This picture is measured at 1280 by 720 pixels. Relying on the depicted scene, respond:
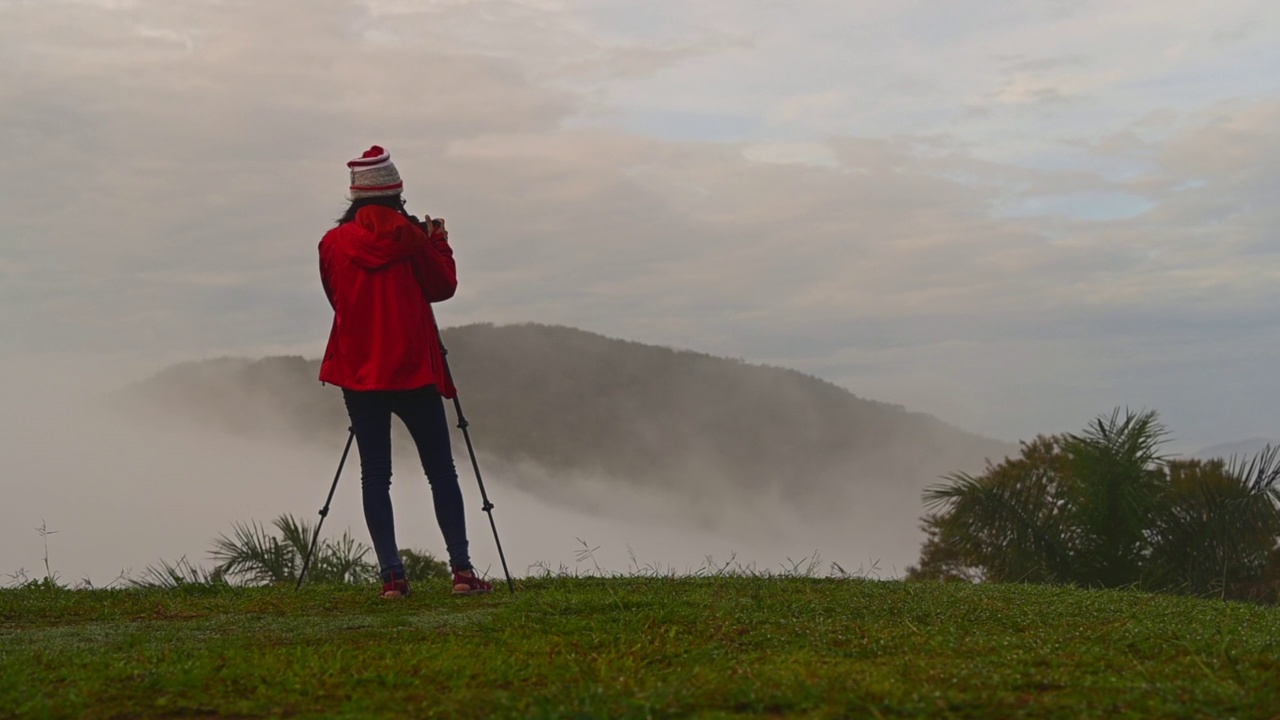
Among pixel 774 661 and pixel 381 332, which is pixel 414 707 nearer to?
pixel 774 661

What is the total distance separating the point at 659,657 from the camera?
4.79 m

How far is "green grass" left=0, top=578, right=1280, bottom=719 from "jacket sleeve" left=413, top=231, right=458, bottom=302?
1.85m

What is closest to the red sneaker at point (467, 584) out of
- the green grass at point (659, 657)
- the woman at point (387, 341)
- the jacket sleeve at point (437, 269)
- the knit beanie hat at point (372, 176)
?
the woman at point (387, 341)

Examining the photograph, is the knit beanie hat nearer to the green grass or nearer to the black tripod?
the black tripod

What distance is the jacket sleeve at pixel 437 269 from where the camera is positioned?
747 cm

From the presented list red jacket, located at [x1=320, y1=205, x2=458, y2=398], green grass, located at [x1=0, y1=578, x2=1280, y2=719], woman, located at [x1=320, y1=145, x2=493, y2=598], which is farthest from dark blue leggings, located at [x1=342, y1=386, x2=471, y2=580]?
green grass, located at [x1=0, y1=578, x2=1280, y2=719]

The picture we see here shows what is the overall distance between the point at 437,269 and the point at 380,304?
412 mm

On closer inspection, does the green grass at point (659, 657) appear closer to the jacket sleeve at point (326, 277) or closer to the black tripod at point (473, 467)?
the black tripod at point (473, 467)

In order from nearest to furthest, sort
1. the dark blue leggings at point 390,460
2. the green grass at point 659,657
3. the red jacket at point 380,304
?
1. the green grass at point 659,657
2. the red jacket at point 380,304
3. the dark blue leggings at point 390,460

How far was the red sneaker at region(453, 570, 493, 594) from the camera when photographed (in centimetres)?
755

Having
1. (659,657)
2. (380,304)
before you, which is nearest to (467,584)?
(380,304)

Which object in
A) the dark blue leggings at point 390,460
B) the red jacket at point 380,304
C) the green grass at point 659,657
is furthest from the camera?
the dark blue leggings at point 390,460

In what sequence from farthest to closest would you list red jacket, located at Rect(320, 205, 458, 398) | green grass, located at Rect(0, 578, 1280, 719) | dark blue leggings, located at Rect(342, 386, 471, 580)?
dark blue leggings, located at Rect(342, 386, 471, 580), red jacket, located at Rect(320, 205, 458, 398), green grass, located at Rect(0, 578, 1280, 719)

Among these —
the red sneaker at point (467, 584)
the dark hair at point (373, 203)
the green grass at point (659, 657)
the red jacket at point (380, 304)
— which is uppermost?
the dark hair at point (373, 203)
